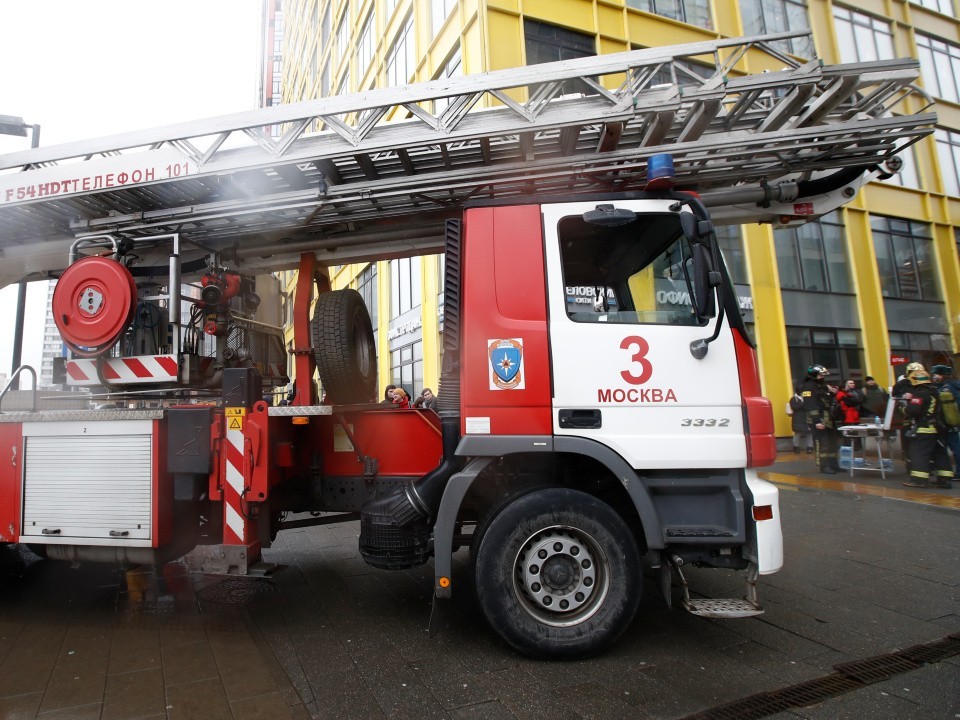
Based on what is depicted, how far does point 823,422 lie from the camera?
1055 cm

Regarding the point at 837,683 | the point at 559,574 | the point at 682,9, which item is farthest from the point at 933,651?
the point at 682,9

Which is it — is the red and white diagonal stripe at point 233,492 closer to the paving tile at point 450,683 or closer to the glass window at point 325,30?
the paving tile at point 450,683

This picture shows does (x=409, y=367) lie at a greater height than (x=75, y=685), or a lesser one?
greater

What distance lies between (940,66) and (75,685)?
28.5m

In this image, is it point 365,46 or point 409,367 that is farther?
point 365,46

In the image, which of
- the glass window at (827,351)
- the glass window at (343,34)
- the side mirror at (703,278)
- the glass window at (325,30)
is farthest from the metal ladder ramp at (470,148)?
the glass window at (325,30)

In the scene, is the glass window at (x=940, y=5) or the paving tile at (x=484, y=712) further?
the glass window at (x=940, y=5)

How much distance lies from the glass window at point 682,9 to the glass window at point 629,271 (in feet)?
47.1

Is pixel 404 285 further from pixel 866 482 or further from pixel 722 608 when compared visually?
pixel 722 608

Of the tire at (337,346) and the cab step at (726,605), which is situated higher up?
Result: the tire at (337,346)

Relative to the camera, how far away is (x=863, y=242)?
1792cm

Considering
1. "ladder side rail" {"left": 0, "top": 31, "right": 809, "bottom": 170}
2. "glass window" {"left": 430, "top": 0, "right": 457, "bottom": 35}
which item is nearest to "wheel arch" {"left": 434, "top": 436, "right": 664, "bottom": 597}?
"ladder side rail" {"left": 0, "top": 31, "right": 809, "bottom": 170}

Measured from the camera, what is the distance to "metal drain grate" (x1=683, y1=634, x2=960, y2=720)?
2.83m

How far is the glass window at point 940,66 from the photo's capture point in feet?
66.2
